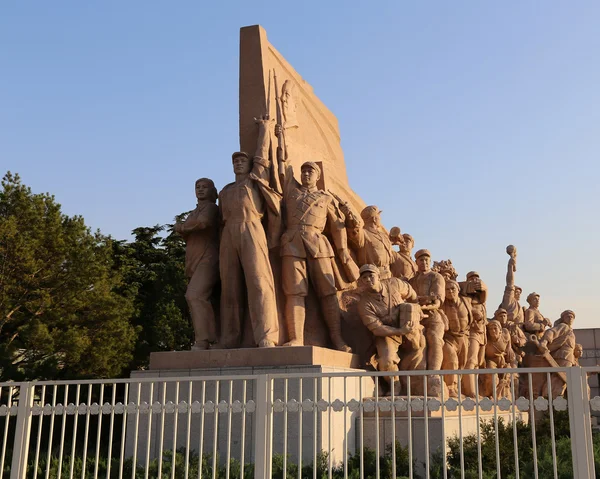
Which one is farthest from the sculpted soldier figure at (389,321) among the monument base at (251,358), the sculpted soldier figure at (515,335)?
the sculpted soldier figure at (515,335)

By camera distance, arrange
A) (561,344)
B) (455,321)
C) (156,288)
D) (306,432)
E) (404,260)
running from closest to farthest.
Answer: (306,432)
(455,321)
(404,260)
(561,344)
(156,288)

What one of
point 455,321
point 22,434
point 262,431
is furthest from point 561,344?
point 22,434

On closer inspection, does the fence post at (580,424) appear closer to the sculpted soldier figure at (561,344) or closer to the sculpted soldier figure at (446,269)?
the sculpted soldier figure at (446,269)

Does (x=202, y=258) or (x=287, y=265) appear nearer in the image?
(x=287, y=265)

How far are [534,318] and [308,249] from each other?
10.4 meters

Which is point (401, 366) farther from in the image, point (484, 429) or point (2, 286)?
point (2, 286)

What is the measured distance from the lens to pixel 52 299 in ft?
51.7

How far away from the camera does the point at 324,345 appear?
8.64 m

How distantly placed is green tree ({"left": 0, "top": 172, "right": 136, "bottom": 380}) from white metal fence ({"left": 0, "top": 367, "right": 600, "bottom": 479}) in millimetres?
6061

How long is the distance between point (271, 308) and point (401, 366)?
1775 millimetres

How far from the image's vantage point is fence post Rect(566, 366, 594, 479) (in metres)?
3.86

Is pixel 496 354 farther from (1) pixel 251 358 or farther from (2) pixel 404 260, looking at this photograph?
(1) pixel 251 358

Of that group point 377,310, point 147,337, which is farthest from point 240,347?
point 147,337

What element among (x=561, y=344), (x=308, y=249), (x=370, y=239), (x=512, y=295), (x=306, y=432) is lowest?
(x=306, y=432)
